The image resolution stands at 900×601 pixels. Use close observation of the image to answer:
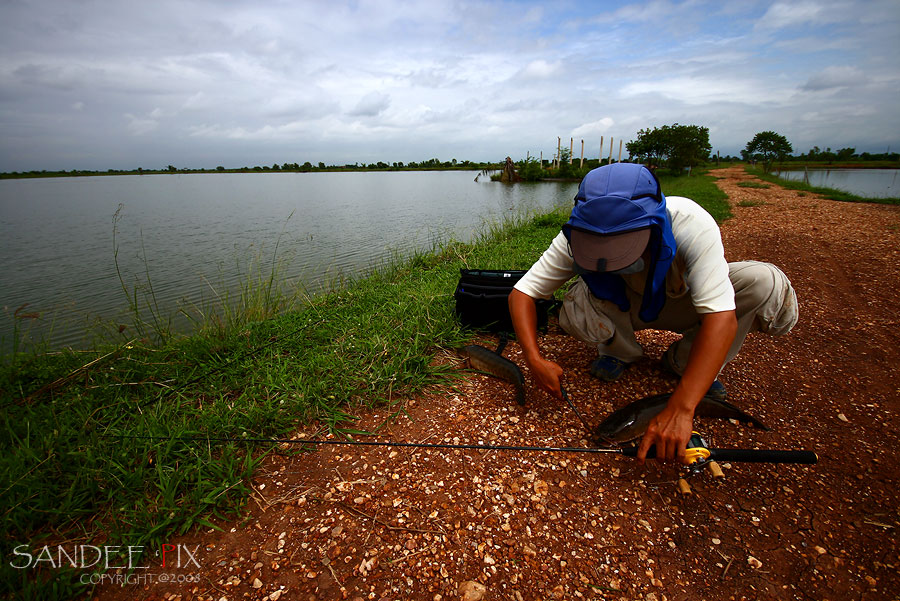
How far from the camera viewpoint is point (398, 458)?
6.89 feet

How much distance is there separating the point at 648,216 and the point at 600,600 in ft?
5.19

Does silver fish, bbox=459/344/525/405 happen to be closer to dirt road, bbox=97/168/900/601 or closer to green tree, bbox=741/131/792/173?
dirt road, bbox=97/168/900/601

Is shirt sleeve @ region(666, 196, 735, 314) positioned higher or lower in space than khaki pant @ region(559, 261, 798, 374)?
higher

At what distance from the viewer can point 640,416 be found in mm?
2049

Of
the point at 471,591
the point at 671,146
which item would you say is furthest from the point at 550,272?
the point at 671,146

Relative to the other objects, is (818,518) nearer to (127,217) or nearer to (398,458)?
(398,458)

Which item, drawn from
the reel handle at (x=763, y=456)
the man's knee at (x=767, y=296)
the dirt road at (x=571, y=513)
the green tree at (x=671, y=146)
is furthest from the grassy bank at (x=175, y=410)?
the green tree at (x=671, y=146)

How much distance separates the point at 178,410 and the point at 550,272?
2.60m

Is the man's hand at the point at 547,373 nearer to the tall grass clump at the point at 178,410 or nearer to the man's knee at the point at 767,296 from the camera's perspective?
the tall grass clump at the point at 178,410

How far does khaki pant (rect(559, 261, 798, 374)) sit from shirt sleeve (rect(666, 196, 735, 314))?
49 centimetres

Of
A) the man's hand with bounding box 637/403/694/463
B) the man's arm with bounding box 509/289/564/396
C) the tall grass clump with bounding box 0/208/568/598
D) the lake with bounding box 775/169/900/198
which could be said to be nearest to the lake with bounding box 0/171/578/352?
the tall grass clump with bounding box 0/208/568/598

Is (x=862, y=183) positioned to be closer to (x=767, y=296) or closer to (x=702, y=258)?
(x=767, y=296)

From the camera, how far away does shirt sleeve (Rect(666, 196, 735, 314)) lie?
173cm

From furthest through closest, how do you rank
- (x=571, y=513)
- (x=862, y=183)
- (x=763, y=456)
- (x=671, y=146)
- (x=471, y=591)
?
(x=671, y=146)
(x=862, y=183)
(x=571, y=513)
(x=763, y=456)
(x=471, y=591)
